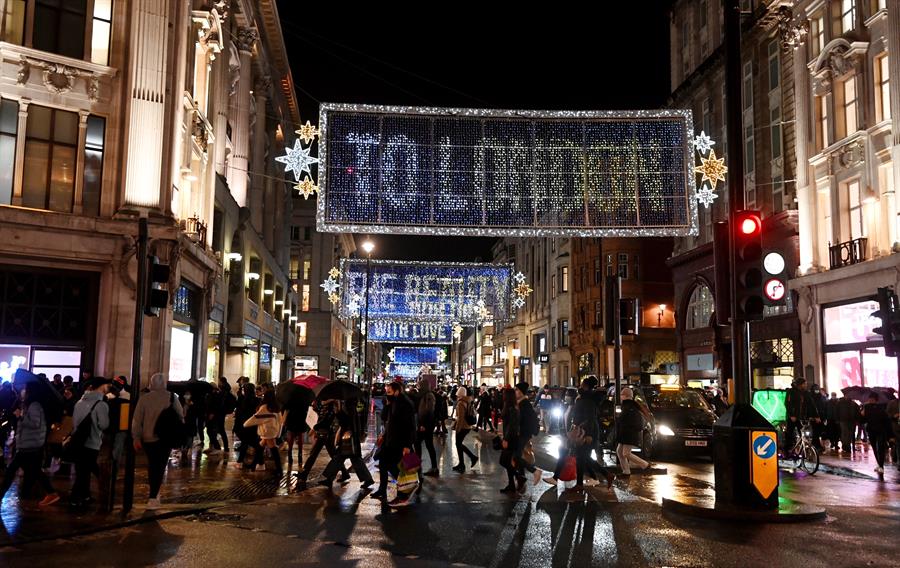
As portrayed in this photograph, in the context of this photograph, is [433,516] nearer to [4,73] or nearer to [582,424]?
[582,424]

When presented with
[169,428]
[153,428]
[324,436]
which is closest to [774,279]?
[324,436]

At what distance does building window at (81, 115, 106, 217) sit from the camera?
74.0ft

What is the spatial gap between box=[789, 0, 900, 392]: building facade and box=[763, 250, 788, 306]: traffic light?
16.3 m

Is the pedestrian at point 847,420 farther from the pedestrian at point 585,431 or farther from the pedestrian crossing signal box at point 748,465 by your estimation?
the pedestrian crossing signal box at point 748,465

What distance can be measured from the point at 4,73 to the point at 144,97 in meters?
3.47

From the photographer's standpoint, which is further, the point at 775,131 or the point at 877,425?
the point at 775,131

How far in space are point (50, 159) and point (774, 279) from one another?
1900 cm

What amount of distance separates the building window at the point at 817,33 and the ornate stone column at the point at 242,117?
79.8 feet

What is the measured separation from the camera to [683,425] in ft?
64.1

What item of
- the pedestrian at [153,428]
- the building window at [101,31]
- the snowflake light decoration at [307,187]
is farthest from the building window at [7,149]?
the pedestrian at [153,428]

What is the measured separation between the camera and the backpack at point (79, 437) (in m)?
11.7

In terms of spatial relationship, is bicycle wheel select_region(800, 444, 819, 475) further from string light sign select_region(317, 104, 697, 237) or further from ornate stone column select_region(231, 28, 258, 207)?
ornate stone column select_region(231, 28, 258, 207)

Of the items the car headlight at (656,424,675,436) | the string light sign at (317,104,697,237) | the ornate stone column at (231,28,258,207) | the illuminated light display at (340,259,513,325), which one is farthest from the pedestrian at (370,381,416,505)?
the illuminated light display at (340,259,513,325)

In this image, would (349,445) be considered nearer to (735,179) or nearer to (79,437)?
(79,437)
